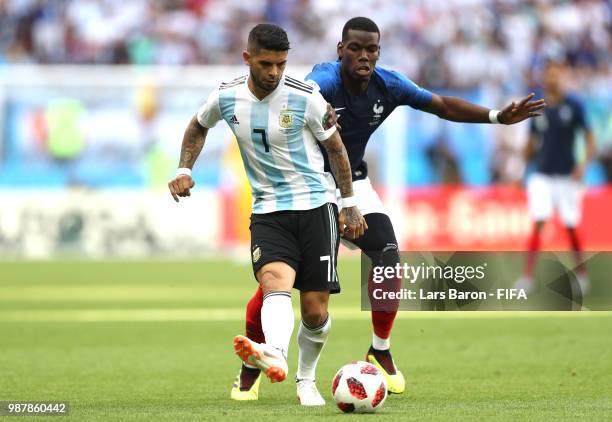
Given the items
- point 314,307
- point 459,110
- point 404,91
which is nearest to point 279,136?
point 314,307

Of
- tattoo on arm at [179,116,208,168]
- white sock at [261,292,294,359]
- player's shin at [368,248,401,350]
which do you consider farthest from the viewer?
player's shin at [368,248,401,350]

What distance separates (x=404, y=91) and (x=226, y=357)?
304 cm

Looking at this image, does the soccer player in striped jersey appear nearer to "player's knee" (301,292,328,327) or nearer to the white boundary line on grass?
"player's knee" (301,292,328,327)

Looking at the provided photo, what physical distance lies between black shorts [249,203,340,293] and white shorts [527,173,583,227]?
8205 millimetres

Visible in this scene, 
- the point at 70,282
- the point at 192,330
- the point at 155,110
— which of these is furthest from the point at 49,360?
the point at 155,110

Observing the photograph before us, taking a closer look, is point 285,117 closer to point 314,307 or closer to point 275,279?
point 275,279

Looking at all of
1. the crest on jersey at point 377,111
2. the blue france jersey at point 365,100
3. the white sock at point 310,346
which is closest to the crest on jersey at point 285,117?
the blue france jersey at point 365,100

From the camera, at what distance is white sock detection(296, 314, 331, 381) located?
299 inches

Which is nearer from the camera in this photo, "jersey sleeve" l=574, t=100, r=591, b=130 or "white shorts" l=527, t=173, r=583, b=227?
"white shorts" l=527, t=173, r=583, b=227

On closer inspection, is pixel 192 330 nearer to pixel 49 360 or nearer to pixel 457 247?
pixel 49 360

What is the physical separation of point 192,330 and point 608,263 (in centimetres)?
410

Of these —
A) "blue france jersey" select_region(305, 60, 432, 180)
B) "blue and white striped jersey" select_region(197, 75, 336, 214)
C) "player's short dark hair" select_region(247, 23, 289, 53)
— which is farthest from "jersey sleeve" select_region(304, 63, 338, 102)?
"player's short dark hair" select_region(247, 23, 289, 53)

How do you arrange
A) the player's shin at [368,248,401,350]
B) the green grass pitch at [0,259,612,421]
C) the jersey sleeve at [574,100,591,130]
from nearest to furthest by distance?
1. the green grass pitch at [0,259,612,421]
2. the player's shin at [368,248,401,350]
3. the jersey sleeve at [574,100,591,130]

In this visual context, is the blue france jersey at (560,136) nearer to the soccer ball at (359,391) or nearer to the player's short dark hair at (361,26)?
the player's short dark hair at (361,26)
